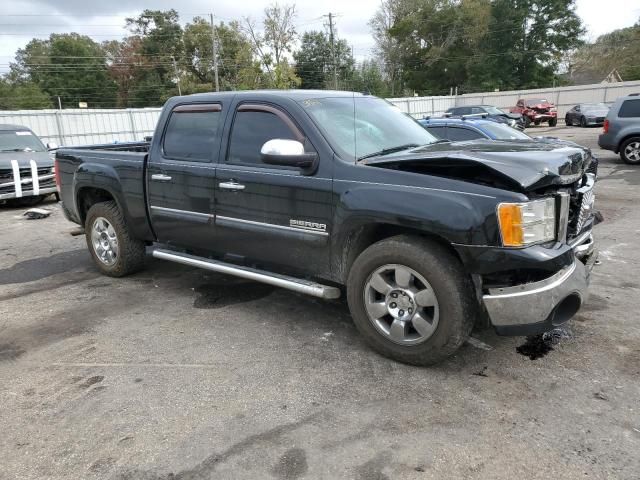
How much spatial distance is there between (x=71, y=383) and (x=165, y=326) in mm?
1020

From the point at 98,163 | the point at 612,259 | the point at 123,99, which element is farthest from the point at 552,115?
the point at 123,99

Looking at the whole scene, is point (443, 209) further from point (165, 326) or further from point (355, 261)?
point (165, 326)

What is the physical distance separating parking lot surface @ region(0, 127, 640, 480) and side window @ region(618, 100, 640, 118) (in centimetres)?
1056

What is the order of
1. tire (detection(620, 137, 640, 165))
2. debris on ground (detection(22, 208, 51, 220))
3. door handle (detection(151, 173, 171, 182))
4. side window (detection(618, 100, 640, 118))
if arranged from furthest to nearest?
1. tire (detection(620, 137, 640, 165))
2. side window (detection(618, 100, 640, 118))
3. debris on ground (detection(22, 208, 51, 220))
4. door handle (detection(151, 173, 171, 182))

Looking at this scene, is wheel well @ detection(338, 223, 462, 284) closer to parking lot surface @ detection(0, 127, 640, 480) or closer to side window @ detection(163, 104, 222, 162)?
parking lot surface @ detection(0, 127, 640, 480)

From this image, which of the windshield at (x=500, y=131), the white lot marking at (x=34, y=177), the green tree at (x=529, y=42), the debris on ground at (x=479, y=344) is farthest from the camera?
the green tree at (x=529, y=42)

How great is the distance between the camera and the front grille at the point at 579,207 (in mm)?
3611

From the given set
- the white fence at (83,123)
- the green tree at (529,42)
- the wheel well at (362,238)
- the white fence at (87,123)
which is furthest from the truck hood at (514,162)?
the green tree at (529,42)

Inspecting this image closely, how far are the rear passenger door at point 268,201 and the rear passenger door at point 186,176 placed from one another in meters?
→ 0.18

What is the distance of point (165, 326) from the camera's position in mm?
4512

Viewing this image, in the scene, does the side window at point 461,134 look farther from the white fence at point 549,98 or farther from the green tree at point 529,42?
the green tree at point 529,42

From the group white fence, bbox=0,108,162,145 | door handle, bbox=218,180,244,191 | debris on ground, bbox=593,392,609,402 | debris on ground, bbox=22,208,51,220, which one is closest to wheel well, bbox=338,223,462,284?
door handle, bbox=218,180,244,191

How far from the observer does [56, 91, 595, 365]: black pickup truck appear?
3199mm

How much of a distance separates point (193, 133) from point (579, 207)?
129 inches
